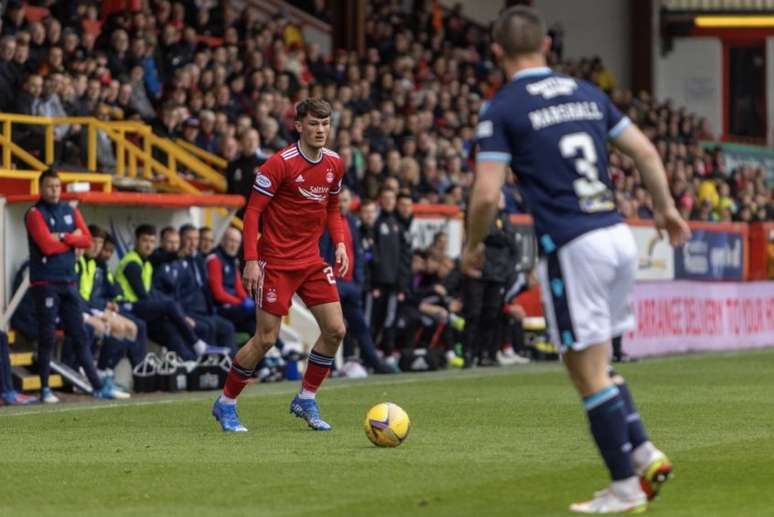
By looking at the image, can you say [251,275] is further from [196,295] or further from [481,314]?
[481,314]

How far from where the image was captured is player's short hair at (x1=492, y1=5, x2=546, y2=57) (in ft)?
25.9

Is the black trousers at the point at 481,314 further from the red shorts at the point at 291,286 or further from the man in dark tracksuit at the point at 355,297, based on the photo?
the red shorts at the point at 291,286

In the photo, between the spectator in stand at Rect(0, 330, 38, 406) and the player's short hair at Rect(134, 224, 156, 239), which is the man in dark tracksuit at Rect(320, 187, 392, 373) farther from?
the spectator in stand at Rect(0, 330, 38, 406)

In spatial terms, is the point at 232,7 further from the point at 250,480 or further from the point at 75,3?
the point at 250,480

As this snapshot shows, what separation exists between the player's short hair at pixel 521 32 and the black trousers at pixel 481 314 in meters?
14.5

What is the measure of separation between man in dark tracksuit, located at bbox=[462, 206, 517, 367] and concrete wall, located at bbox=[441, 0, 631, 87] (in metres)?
23.4

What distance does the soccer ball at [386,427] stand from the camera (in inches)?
435

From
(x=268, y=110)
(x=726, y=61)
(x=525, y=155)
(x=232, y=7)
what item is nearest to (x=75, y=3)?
(x=268, y=110)

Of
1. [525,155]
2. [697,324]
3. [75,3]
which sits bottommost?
[697,324]

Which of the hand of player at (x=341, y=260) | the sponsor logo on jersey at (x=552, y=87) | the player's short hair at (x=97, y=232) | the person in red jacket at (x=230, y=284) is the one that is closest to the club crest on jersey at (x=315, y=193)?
the hand of player at (x=341, y=260)

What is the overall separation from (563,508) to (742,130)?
40.0 meters

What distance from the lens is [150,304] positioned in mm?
18312

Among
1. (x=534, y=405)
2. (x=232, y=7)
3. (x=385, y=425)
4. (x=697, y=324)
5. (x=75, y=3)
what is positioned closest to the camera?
(x=385, y=425)

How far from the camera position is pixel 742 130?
46.9m
